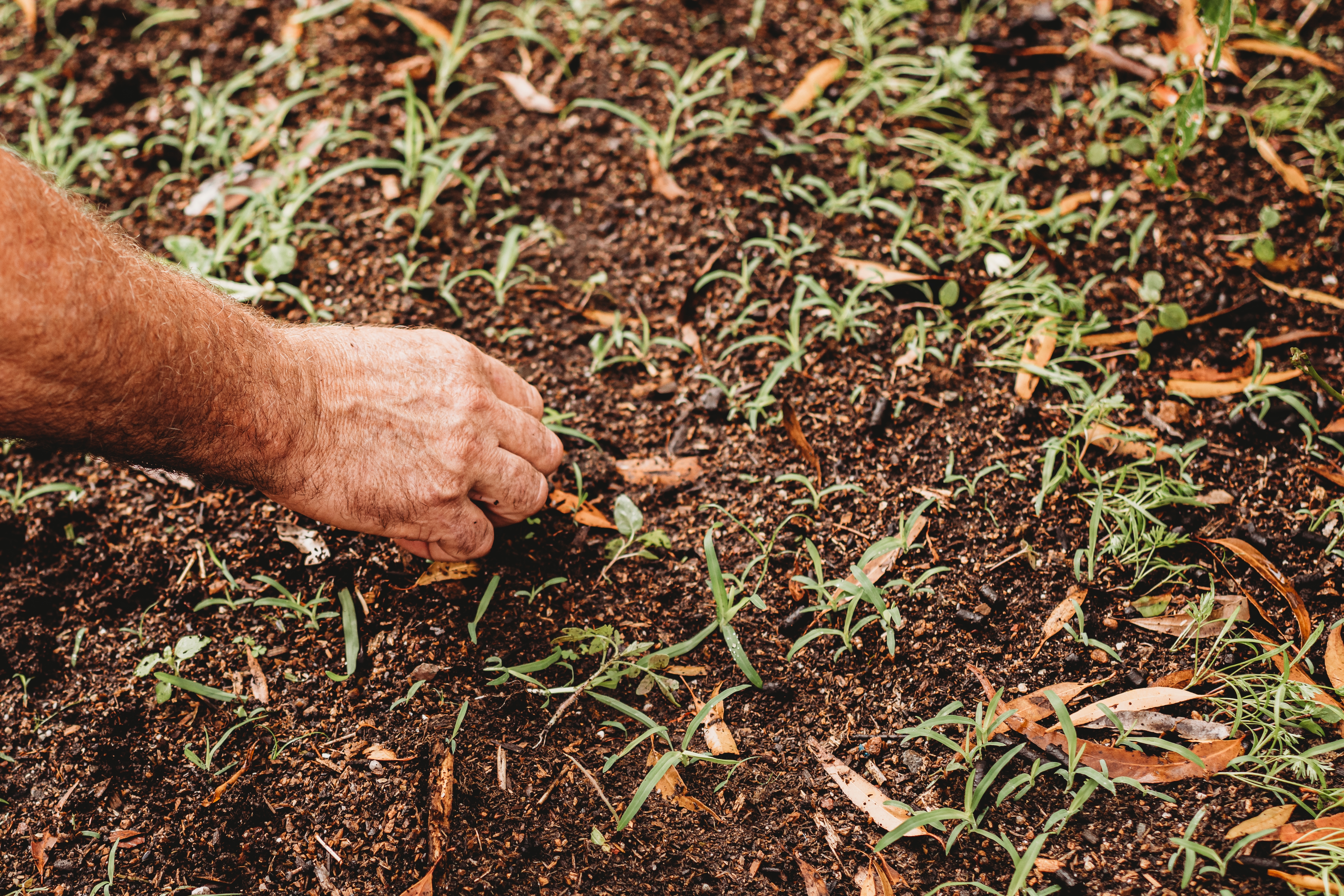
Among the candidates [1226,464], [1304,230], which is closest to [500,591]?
[1226,464]

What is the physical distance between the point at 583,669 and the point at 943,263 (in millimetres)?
1383

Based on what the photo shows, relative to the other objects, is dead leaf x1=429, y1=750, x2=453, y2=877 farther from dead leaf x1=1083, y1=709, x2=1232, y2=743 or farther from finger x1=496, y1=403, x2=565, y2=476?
dead leaf x1=1083, y1=709, x2=1232, y2=743

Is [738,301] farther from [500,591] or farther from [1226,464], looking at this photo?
[1226,464]

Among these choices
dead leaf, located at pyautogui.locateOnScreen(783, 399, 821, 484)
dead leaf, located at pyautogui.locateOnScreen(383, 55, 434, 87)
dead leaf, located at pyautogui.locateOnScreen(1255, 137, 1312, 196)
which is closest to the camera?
dead leaf, located at pyautogui.locateOnScreen(783, 399, 821, 484)

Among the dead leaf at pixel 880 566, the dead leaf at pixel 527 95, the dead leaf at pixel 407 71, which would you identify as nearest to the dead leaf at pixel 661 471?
the dead leaf at pixel 880 566

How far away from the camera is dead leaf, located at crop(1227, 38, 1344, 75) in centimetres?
234

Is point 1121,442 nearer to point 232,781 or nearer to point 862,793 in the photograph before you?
point 862,793

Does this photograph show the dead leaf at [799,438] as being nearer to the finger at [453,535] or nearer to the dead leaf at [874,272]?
the dead leaf at [874,272]

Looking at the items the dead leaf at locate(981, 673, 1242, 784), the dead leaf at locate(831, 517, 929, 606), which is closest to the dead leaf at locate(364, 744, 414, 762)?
the dead leaf at locate(831, 517, 929, 606)

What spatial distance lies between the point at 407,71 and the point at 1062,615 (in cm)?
236

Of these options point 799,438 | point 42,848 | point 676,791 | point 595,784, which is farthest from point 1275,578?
point 42,848

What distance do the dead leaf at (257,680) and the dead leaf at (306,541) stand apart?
0.70 feet

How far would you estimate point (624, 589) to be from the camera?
1701 millimetres

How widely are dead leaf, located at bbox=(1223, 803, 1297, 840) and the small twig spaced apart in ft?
3.45
